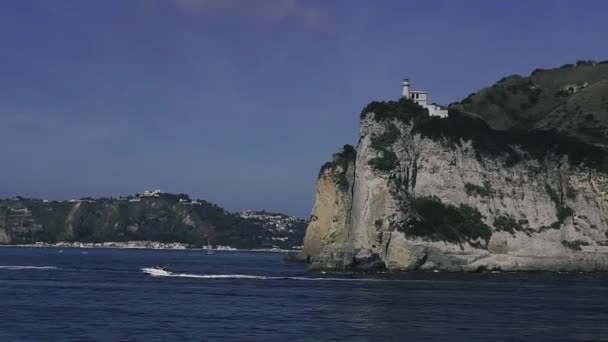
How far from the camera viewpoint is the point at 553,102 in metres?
146

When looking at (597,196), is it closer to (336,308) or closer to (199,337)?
(336,308)

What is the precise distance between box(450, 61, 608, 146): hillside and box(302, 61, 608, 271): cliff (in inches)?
785

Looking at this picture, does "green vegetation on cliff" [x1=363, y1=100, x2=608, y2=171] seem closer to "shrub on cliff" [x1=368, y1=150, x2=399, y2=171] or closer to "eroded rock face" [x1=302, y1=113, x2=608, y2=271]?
"eroded rock face" [x1=302, y1=113, x2=608, y2=271]

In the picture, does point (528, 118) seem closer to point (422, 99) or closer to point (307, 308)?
point (422, 99)

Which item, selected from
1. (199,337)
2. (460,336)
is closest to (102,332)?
(199,337)

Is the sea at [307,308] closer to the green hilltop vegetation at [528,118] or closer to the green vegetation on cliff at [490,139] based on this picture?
the green vegetation on cliff at [490,139]

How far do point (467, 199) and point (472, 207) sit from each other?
0.96 metres

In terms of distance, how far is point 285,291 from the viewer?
6544 centimetres

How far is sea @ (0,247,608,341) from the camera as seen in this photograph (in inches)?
1633

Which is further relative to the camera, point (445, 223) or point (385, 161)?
point (385, 161)

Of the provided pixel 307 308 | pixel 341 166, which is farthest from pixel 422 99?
pixel 307 308

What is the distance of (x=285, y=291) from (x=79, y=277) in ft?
79.9

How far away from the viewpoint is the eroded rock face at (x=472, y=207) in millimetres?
86875

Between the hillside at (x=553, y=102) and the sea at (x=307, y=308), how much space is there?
47641 millimetres
